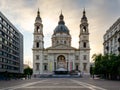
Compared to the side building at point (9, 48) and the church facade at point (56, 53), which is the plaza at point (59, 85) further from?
the church facade at point (56, 53)

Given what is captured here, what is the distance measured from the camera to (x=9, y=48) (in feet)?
466

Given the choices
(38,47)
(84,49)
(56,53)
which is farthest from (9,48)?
(84,49)

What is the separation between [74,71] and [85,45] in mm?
18497

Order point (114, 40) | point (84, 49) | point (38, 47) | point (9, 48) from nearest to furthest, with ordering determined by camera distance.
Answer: point (114, 40) → point (9, 48) → point (38, 47) → point (84, 49)

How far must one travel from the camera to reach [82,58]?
198m

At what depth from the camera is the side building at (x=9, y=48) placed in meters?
126

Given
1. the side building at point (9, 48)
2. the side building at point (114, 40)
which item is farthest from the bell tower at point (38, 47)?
the side building at point (114, 40)

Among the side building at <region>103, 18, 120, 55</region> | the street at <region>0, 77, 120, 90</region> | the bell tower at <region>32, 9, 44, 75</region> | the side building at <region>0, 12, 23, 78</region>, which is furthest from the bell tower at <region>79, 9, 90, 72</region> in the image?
the street at <region>0, 77, 120, 90</region>

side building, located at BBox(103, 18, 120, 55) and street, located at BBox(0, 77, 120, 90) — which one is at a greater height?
side building, located at BBox(103, 18, 120, 55)

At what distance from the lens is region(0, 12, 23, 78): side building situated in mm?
126000

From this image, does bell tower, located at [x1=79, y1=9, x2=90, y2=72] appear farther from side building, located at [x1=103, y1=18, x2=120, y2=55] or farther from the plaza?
the plaza

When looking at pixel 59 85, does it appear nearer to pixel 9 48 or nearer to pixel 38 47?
pixel 9 48

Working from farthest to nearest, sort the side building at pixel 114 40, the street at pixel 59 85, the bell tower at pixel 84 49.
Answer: the bell tower at pixel 84 49
the side building at pixel 114 40
the street at pixel 59 85

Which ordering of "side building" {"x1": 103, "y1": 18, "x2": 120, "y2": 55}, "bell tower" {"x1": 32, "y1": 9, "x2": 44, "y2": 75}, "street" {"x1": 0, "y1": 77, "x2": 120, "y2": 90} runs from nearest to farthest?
"street" {"x1": 0, "y1": 77, "x2": 120, "y2": 90}, "side building" {"x1": 103, "y1": 18, "x2": 120, "y2": 55}, "bell tower" {"x1": 32, "y1": 9, "x2": 44, "y2": 75}
